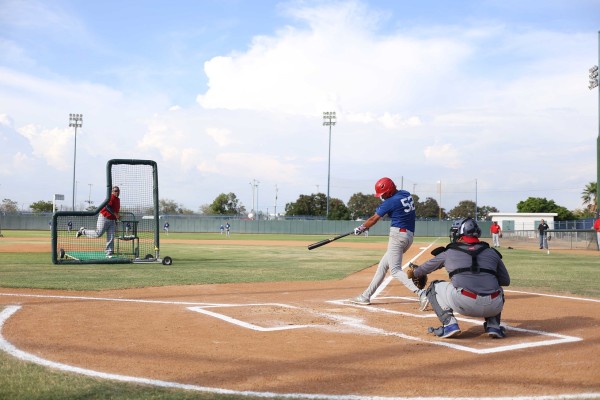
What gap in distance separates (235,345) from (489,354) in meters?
2.52

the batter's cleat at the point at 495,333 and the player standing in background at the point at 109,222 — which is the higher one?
the player standing in background at the point at 109,222

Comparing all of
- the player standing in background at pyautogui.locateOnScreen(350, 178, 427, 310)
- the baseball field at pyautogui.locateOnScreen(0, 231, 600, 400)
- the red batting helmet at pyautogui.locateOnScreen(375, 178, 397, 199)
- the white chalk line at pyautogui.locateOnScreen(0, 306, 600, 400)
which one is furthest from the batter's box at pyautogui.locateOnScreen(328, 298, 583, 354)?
the red batting helmet at pyautogui.locateOnScreen(375, 178, 397, 199)

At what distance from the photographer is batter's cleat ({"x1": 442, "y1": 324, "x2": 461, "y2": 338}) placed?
6086mm

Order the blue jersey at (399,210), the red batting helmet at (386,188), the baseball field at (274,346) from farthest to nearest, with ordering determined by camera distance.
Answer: the red batting helmet at (386,188) → the blue jersey at (399,210) → the baseball field at (274,346)

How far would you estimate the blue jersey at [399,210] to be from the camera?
332 inches

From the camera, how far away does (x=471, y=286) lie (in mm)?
6168

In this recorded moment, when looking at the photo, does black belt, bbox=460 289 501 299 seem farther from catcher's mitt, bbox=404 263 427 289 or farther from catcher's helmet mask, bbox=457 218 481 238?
catcher's mitt, bbox=404 263 427 289

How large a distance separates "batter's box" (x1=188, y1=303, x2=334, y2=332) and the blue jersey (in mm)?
1902

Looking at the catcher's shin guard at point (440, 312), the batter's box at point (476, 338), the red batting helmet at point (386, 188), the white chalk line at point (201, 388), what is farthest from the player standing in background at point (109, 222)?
the catcher's shin guard at point (440, 312)

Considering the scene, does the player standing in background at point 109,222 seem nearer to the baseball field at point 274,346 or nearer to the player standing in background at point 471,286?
the baseball field at point 274,346

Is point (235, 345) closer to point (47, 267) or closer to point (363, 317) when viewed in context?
point (363, 317)

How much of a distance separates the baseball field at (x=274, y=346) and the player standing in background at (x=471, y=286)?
0.21 m

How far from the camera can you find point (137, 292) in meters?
9.96

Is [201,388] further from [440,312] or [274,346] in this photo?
[440,312]
